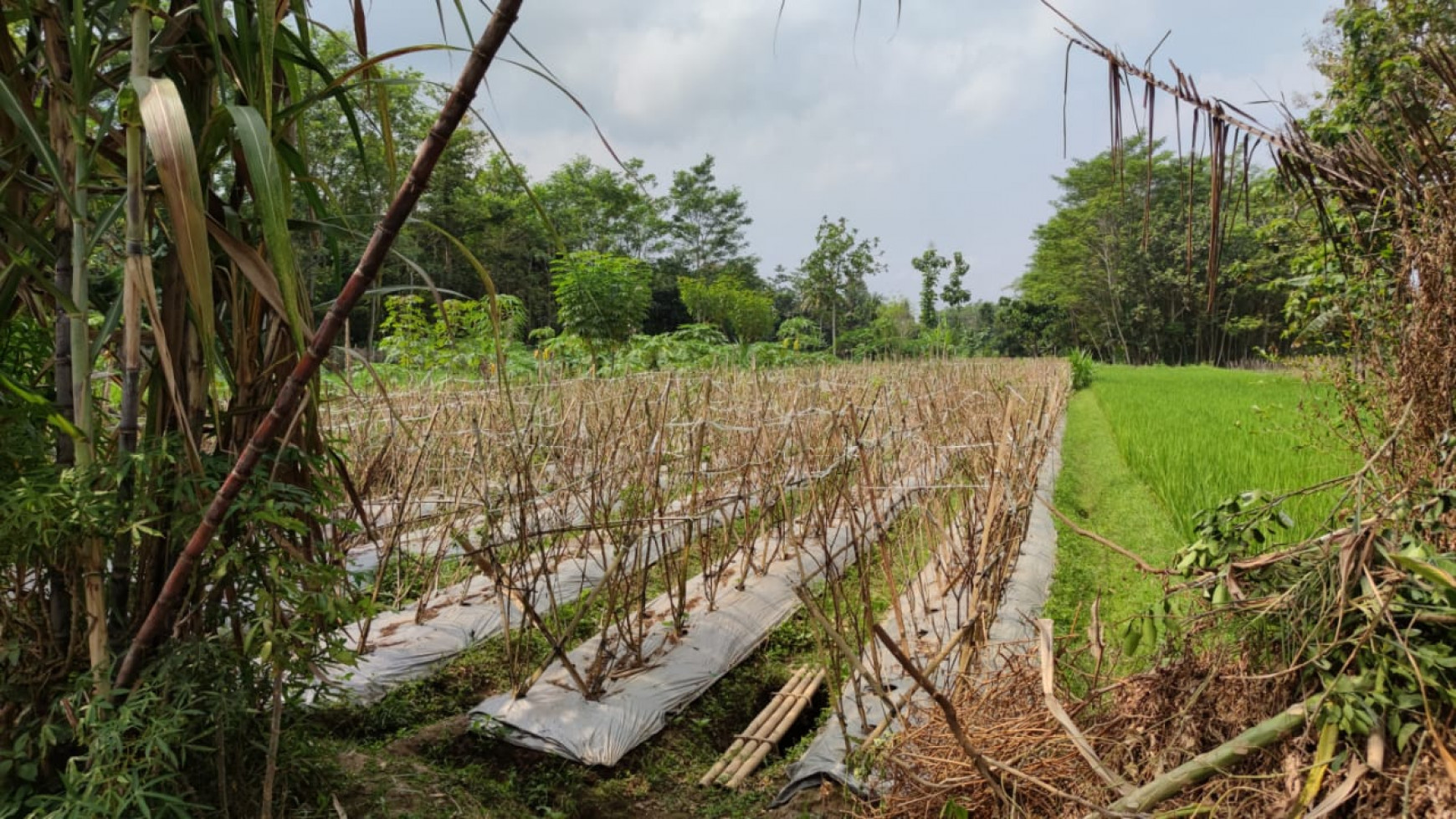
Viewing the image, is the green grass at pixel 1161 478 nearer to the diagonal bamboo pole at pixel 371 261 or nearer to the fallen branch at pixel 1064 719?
the fallen branch at pixel 1064 719

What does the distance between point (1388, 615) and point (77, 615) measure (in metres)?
1.94

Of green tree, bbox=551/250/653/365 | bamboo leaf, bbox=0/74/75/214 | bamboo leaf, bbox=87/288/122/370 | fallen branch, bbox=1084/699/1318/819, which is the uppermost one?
green tree, bbox=551/250/653/365

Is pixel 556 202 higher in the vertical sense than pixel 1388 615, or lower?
higher

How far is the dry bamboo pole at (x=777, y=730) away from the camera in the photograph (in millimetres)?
2197

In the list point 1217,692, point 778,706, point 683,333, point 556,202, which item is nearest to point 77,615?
point 1217,692

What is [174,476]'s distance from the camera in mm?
1083

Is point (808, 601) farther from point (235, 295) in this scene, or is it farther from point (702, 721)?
point (702, 721)

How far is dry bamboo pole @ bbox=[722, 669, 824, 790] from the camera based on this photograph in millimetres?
2197

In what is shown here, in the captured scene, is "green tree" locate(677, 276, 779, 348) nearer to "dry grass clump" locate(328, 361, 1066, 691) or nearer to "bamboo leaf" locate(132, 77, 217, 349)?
"dry grass clump" locate(328, 361, 1066, 691)

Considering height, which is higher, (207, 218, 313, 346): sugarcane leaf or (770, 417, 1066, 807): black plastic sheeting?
(207, 218, 313, 346): sugarcane leaf

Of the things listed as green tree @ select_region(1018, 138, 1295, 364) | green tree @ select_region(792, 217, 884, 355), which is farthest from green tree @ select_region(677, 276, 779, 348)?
green tree @ select_region(1018, 138, 1295, 364)

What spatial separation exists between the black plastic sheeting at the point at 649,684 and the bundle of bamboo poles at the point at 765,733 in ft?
0.94

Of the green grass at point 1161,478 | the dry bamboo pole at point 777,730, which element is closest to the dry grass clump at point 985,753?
the green grass at point 1161,478

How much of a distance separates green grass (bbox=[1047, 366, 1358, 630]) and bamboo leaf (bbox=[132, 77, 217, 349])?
1.62 metres
